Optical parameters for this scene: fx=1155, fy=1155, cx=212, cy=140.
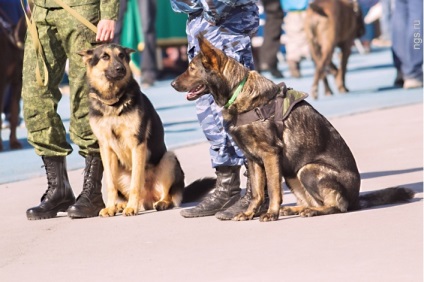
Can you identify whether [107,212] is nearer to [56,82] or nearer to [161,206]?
[161,206]

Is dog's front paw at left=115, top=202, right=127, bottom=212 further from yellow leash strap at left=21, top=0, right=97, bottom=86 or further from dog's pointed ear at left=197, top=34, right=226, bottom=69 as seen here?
dog's pointed ear at left=197, top=34, right=226, bottom=69

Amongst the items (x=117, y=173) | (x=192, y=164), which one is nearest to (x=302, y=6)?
(x=192, y=164)

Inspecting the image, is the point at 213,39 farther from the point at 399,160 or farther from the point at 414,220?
the point at 399,160

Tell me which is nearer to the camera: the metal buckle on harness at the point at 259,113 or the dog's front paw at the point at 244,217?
the metal buckle on harness at the point at 259,113

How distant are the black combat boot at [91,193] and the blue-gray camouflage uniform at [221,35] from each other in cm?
80

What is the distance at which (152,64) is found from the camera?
18.8 m

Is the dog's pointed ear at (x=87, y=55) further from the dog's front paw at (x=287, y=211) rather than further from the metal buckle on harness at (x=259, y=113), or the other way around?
the dog's front paw at (x=287, y=211)

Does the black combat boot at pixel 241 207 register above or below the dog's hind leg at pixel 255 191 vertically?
below

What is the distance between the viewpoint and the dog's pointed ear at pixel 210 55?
252 inches

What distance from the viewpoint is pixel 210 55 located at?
6449 millimetres

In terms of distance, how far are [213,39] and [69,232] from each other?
56.3 inches

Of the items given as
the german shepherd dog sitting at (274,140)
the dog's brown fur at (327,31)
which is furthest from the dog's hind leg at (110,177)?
the dog's brown fur at (327,31)

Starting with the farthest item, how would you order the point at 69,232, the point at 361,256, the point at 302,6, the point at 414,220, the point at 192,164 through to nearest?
the point at 302,6, the point at 192,164, the point at 69,232, the point at 414,220, the point at 361,256

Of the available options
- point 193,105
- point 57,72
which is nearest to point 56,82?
point 57,72
